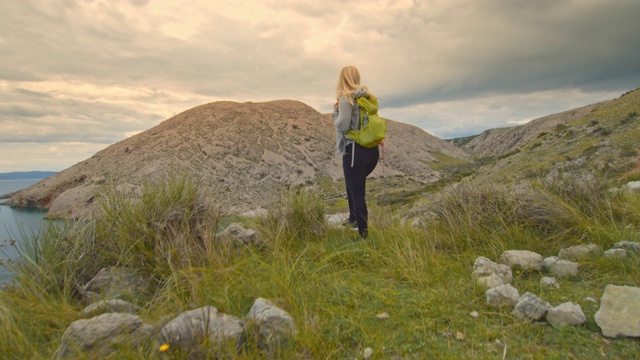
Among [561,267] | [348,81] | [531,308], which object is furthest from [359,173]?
[531,308]

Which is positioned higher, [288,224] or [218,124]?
[218,124]

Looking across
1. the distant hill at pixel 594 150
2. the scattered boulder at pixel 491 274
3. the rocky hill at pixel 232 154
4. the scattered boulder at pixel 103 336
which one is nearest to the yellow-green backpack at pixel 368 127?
the scattered boulder at pixel 491 274

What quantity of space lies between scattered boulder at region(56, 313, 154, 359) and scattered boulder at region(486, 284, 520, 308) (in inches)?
104

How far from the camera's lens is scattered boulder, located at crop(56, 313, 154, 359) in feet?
7.32

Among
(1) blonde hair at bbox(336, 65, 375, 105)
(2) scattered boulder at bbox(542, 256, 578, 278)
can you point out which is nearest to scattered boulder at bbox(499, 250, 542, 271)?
(2) scattered boulder at bbox(542, 256, 578, 278)

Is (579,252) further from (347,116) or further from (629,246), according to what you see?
(347,116)

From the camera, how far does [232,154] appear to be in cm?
2650

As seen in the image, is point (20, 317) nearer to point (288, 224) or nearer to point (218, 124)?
point (288, 224)

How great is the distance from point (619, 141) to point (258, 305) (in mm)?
16109

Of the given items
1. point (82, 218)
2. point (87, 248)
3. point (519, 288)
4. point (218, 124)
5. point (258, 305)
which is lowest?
point (519, 288)

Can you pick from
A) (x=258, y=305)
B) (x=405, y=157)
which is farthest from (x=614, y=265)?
(x=405, y=157)

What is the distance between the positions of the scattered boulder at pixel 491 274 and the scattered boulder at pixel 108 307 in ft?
10.2

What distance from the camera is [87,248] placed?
151 inches

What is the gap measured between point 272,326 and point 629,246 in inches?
153
